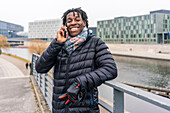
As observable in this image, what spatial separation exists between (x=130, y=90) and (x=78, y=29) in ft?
3.16

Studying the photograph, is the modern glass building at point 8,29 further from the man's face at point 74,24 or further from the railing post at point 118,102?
the railing post at point 118,102

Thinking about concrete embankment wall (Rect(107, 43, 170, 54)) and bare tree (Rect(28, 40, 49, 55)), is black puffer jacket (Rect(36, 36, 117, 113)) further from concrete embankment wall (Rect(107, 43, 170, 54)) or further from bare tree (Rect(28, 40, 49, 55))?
concrete embankment wall (Rect(107, 43, 170, 54))

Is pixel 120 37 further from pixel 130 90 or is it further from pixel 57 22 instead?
pixel 130 90

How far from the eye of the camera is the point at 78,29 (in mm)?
2053

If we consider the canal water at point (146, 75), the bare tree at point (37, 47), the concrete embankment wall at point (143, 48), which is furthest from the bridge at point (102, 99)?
A: the concrete embankment wall at point (143, 48)

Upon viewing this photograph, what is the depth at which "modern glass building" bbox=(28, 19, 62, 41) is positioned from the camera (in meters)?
112

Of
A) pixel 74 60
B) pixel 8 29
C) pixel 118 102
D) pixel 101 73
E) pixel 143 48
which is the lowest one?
pixel 143 48

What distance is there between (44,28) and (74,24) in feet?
386

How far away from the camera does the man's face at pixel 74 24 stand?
204cm

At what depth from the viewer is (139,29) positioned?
72.9 m

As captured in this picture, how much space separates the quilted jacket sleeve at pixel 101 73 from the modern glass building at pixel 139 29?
69.4 meters

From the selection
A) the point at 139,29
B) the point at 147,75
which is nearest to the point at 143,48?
the point at 139,29

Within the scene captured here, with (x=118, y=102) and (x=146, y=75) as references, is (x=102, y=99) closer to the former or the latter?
(x=118, y=102)

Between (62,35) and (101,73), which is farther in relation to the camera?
(62,35)
